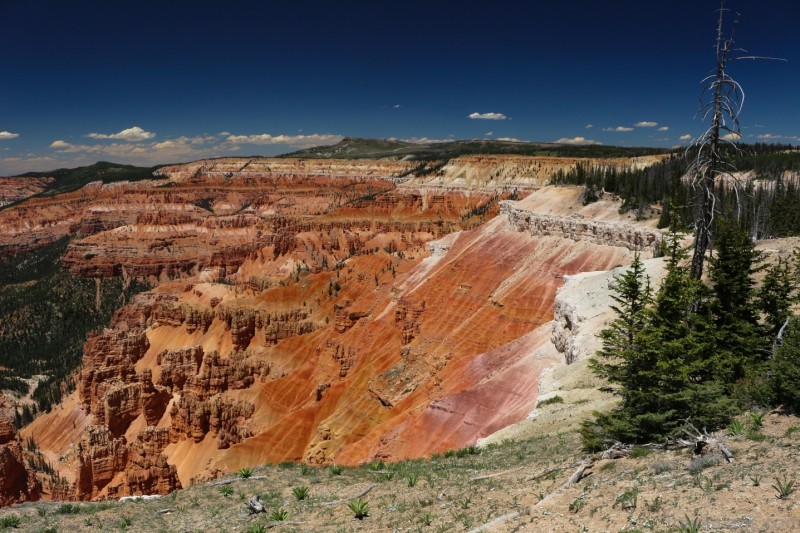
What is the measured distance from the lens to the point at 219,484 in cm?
1762

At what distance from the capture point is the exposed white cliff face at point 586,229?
43.9m

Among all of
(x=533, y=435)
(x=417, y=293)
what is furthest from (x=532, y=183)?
(x=533, y=435)

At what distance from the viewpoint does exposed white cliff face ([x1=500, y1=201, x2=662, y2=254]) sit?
43947mm

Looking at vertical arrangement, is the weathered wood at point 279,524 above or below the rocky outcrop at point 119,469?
above

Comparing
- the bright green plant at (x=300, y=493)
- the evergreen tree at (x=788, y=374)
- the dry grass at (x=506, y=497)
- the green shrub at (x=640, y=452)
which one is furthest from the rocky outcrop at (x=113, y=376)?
the evergreen tree at (x=788, y=374)

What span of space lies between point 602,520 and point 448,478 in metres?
6.66

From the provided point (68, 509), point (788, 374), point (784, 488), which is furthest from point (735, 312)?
point (68, 509)

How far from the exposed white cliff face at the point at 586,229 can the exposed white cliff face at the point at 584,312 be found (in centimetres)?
738

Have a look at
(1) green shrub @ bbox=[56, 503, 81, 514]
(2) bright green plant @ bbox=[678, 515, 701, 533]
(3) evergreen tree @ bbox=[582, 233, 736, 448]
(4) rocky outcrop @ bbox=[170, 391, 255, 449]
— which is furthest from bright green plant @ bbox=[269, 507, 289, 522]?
(4) rocky outcrop @ bbox=[170, 391, 255, 449]

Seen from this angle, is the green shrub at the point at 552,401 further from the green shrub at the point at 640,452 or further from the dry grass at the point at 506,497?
the green shrub at the point at 640,452

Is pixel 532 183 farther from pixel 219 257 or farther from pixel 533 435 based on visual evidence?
pixel 533 435

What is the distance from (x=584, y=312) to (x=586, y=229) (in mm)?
18935

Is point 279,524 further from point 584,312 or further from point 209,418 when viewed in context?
point 209,418

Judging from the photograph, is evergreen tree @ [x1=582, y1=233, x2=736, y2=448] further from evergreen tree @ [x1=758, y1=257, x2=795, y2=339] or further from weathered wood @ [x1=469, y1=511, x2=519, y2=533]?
weathered wood @ [x1=469, y1=511, x2=519, y2=533]
